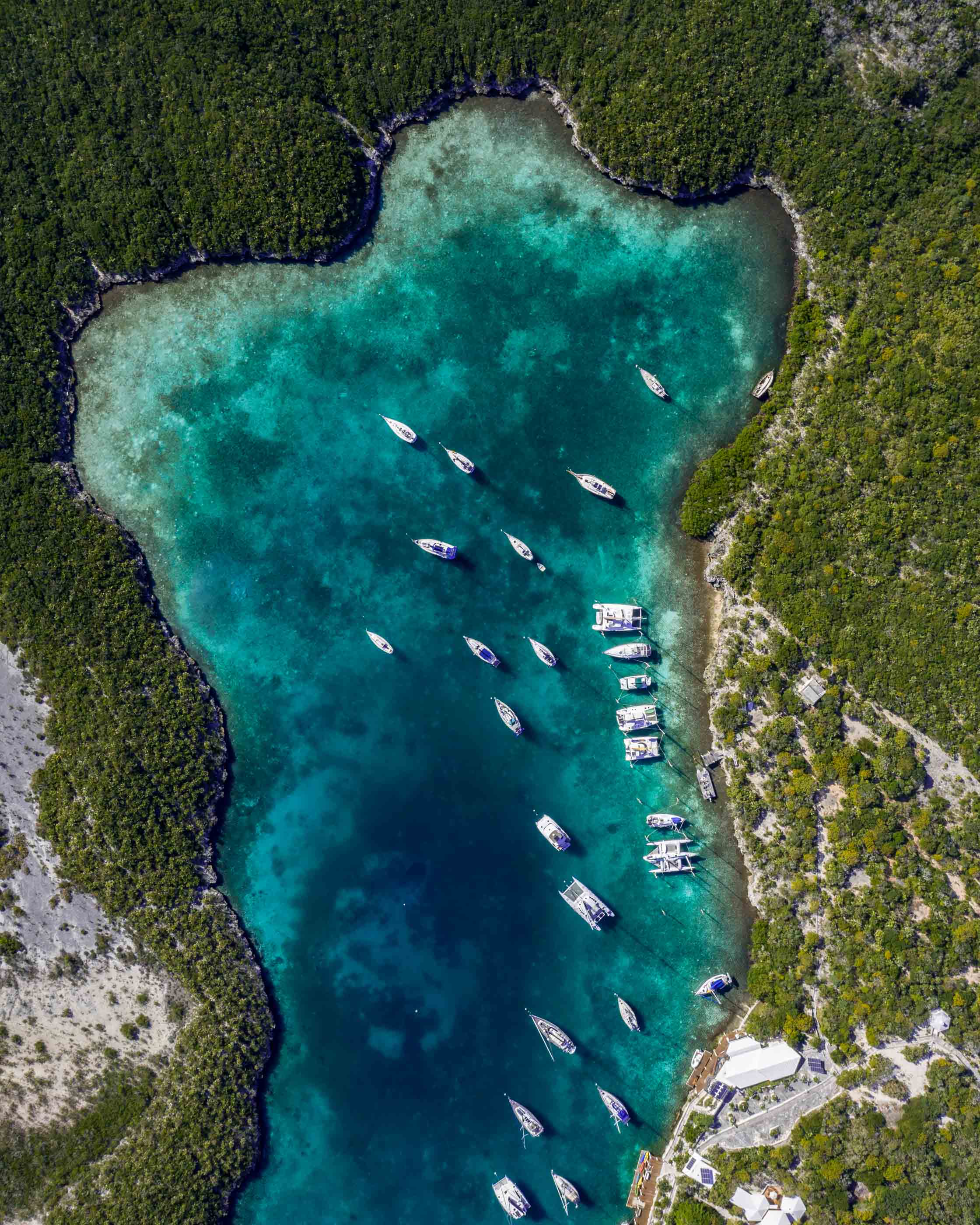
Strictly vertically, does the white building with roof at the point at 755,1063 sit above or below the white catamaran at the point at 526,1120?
above

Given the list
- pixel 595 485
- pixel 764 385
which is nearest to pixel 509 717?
pixel 595 485

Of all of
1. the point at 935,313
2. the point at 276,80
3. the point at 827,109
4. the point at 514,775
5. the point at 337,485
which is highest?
the point at 827,109

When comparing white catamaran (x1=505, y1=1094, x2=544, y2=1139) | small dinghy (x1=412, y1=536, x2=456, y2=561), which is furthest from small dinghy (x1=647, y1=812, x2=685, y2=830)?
small dinghy (x1=412, y1=536, x2=456, y2=561)

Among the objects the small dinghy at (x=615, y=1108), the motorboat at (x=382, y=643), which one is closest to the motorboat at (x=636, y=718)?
the motorboat at (x=382, y=643)

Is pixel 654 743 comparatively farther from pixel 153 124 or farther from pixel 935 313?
pixel 153 124

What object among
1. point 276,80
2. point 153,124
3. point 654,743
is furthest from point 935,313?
point 153,124

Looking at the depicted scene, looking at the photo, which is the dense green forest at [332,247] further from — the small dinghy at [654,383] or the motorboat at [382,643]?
the motorboat at [382,643]
